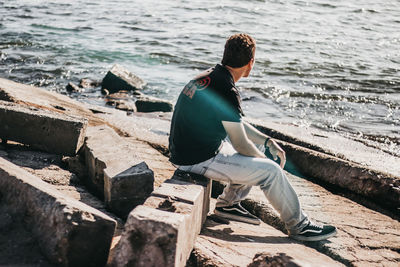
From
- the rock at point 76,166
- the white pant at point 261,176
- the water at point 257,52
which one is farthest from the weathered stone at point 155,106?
the white pant at point 261,176

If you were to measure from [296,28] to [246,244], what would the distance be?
55.4ft

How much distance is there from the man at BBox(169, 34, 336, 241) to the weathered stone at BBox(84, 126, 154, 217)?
1.03 ft

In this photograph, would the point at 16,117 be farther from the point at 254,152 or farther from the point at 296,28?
the point at 296,28

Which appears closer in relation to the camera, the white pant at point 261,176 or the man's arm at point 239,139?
Result: the man's arm at point 239,139

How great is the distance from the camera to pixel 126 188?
142 inches

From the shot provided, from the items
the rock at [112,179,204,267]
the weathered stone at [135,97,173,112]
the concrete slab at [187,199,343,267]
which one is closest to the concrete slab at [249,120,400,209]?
the concrete slab at [187,199,343,267]

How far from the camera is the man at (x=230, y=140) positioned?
3.61 m

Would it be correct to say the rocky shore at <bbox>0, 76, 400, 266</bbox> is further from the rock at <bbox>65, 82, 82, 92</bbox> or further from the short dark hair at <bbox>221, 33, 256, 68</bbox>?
the rock at <bbox>65, 82, 82, 92</bbox>

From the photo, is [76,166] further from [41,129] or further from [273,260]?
[273,260]

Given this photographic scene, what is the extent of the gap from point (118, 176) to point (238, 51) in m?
1.30

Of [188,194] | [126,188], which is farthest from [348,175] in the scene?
[126,188]

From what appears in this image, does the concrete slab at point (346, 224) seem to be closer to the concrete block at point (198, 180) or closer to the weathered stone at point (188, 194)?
the concrete block at point (198, 180)

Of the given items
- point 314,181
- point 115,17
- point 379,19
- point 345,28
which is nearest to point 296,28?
point 345,28

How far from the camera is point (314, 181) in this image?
17.2 feet
